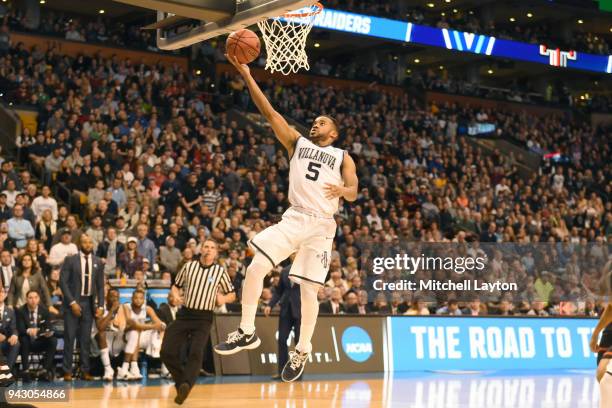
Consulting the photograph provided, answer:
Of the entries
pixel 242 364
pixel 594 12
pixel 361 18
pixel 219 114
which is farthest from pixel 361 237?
pixel 594 12

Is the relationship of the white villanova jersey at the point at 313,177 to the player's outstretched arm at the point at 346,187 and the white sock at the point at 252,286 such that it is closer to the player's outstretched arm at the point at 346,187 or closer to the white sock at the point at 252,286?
the player's outstretched arm at the point at 346,187

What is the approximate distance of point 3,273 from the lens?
47.7ft

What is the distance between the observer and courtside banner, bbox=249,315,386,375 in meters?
16.3

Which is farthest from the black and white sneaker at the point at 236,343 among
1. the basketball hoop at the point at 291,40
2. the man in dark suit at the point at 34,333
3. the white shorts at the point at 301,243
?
the man in dark suit at the point at 34,333

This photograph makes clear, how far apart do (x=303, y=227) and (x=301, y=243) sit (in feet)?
0.58

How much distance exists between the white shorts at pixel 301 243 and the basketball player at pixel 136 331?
6.71m

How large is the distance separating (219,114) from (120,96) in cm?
348

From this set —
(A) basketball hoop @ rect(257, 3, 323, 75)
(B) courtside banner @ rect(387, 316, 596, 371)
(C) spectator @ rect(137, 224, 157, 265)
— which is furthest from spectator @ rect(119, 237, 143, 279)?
(A) basketball hoop @ rect(257, 3, 323, 75)

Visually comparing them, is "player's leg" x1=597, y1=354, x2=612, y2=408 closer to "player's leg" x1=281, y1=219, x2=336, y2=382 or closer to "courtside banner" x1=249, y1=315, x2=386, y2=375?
"player's leg" x1=281, y1=219, x2=336, y2=382

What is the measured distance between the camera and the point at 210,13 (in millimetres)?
8820

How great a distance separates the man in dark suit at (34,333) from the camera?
1406 centimetres

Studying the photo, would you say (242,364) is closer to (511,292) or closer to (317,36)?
(511,292)

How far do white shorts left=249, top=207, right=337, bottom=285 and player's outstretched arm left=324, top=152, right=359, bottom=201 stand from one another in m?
0.35

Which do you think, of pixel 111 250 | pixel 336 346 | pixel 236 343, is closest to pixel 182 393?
pixel 236 343
